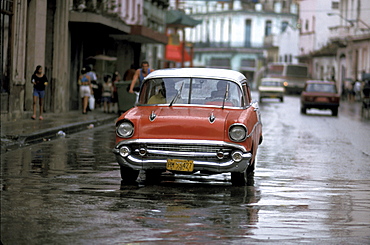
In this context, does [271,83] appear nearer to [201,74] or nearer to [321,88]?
[321,88]

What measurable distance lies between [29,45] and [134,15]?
77.2ft

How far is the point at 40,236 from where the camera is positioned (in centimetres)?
747

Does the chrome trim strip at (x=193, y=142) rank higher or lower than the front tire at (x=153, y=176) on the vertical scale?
higher

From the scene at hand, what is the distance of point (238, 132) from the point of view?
35.8ft

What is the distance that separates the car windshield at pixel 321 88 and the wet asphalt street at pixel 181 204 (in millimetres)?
21766

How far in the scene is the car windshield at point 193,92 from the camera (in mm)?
11898

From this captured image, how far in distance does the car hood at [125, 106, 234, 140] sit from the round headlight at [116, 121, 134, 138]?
67mm

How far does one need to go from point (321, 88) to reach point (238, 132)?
27.4 metres

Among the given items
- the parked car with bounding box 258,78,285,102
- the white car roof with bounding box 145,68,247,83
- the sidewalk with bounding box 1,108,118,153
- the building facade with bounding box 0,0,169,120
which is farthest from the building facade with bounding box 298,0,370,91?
the white car roof with bounding box 145,68,247,83

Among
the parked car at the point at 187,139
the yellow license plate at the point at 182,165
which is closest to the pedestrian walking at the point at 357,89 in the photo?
the parked car at the point at 187,139

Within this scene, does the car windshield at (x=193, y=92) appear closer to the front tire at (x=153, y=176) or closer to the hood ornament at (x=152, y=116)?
the hood ornament at (x=152, y=116)

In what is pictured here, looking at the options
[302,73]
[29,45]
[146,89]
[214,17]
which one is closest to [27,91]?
[29,45]

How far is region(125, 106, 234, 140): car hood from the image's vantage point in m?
10.8

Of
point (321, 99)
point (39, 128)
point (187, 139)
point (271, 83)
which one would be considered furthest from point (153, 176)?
point (271, 83)
